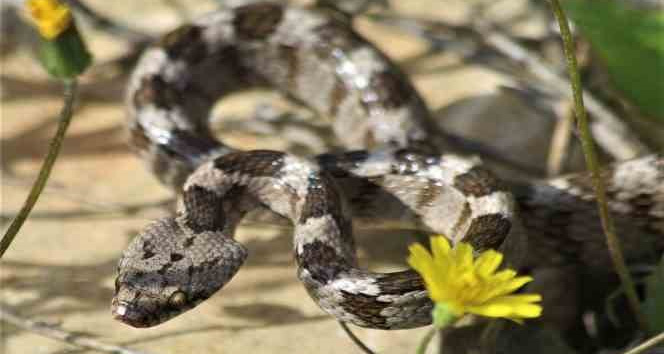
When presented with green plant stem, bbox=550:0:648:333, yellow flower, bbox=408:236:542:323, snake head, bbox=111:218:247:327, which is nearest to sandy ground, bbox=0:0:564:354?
snake head, bbox=111:218:247:327

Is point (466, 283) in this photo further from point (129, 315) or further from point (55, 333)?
point (55, 333)

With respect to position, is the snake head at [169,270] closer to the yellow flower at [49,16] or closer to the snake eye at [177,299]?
the snake eye at [177,299]

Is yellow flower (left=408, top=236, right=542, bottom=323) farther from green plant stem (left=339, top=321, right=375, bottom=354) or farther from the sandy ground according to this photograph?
the sandy ground

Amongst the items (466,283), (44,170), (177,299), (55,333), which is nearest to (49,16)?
(44,170)

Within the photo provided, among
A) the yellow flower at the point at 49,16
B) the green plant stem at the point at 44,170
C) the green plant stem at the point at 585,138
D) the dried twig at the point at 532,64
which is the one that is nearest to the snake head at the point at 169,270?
the green plant stem at the point at 44,170

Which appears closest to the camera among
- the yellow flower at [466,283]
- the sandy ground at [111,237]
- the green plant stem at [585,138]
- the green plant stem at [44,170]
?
the yellow flower at [466,283]

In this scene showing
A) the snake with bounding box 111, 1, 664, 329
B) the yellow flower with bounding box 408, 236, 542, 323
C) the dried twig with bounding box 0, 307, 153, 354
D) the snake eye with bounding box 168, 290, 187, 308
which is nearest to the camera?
the yellow flower with bounding box 408, 236, 542, 323
